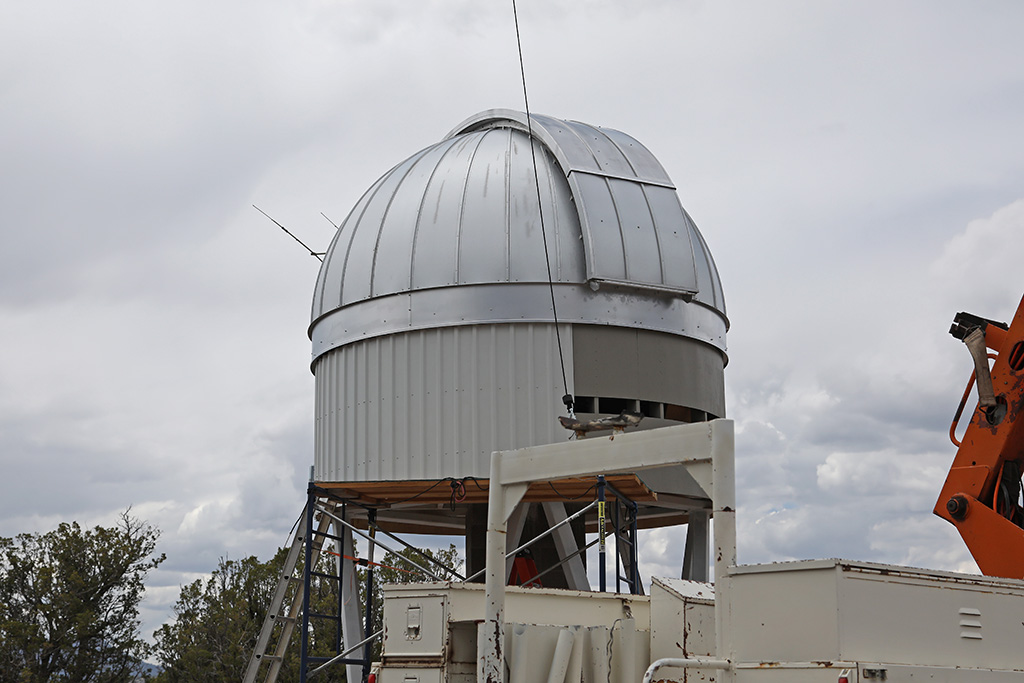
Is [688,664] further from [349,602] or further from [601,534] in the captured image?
[349,602]

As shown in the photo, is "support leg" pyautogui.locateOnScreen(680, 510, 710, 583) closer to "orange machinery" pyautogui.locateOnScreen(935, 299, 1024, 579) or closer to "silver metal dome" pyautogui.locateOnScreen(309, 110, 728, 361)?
"silver metal dome" pyautogui.locateOnScreen(309, 110, 728, 361)

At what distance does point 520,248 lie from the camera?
62.1ft

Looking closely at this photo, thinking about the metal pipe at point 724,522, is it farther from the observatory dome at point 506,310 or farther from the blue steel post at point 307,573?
the blue steel post at point 307,573

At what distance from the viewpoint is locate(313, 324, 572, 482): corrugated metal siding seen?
61.0 ft

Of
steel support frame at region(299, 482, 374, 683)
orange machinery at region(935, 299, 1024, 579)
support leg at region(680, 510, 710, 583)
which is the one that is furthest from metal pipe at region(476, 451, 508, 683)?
support leg at region(680, 510, 710, 583)

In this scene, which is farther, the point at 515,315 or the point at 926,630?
the point at 515,315

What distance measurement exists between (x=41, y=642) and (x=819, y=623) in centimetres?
3236

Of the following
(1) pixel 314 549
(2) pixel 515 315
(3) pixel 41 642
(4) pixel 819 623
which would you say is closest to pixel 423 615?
(4) pixel 819 623

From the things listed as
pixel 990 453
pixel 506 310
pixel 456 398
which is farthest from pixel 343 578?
pixel 990 453

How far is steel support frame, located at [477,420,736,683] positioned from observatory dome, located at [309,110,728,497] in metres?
8.26

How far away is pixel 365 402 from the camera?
1986 cm

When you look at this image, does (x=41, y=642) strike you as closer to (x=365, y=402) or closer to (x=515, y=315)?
(x=365, y=402)

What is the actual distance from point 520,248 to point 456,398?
2556 mm

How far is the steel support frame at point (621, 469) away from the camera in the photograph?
28.3 feet
